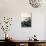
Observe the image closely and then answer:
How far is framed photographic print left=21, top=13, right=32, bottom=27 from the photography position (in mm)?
3895

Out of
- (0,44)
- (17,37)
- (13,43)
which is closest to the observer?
(13,43)

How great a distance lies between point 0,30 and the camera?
3.82m

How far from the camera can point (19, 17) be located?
388 centimetres

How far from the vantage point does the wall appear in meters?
3.86

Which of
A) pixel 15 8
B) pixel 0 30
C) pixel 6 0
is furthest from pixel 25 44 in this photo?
pixel 6 0

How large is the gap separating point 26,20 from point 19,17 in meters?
0.24

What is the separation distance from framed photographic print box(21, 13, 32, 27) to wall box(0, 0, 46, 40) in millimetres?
94

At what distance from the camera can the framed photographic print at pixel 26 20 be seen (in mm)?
3895

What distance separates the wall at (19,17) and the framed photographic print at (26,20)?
0.09 meters

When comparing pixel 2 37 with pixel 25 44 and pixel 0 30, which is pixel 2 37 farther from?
pixel 25 44

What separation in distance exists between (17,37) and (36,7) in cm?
111

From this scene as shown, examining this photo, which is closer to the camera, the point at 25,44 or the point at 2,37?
the point at 25,44

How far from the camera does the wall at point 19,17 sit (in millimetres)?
3855

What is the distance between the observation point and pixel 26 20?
391 cm
